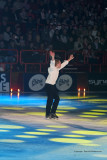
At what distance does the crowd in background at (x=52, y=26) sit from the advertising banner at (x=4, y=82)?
146 cm

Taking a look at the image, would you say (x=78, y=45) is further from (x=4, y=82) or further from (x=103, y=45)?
(x=4, y=82)

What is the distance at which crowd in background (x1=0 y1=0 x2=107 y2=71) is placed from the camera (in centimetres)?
2489

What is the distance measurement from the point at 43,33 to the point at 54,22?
1.56 metres

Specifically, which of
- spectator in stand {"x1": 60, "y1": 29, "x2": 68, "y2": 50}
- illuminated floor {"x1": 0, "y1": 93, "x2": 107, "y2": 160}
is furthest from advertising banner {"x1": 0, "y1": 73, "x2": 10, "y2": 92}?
illuminated floor {"x1": 0, "y1": 93, "x2": 107, "y2": 160}

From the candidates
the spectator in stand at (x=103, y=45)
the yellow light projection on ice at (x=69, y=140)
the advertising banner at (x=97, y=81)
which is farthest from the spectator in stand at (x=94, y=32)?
the yellow light projection on ice at (x=69, y=140)

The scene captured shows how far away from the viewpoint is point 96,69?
27.1 m

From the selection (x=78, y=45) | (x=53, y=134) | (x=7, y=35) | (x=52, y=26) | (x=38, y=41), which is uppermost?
(x=52, y=26)

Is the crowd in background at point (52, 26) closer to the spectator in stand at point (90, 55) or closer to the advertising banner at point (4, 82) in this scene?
the spectator in stand at point (90, 55)

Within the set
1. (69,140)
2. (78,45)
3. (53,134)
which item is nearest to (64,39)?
(78,45)

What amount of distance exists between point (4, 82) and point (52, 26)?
4.53 meters

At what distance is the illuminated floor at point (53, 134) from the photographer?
26.6 feet

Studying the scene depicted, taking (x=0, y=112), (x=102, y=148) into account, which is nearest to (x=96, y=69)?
(x=0, y=112)

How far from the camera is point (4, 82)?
24422 millimetres

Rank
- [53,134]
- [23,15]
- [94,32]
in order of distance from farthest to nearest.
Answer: [94,32] → [23,15] → [53,134]
